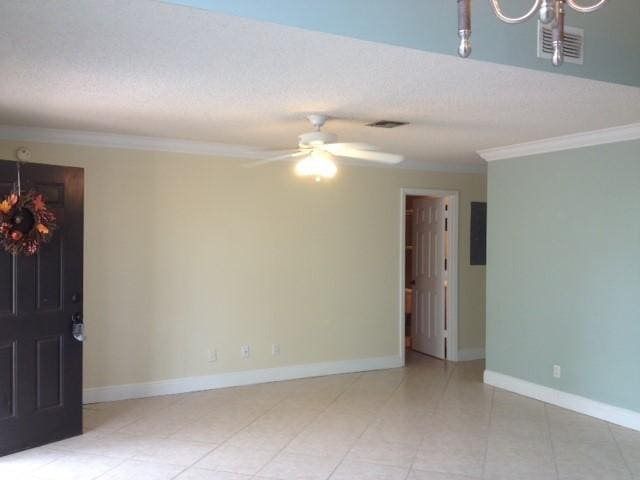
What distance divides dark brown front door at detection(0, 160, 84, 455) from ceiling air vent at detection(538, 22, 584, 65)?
3297mm

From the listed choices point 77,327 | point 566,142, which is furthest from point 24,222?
point 566,142

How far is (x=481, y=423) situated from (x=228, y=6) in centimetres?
385

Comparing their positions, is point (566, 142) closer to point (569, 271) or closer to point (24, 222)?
point (569, 271)

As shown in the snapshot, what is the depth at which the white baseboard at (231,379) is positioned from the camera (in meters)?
5.36

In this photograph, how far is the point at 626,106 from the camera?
13.0ft

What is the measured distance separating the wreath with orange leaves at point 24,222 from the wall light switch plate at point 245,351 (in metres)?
2.42

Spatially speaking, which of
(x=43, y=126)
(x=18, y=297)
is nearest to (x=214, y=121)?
(x=43, y=126)

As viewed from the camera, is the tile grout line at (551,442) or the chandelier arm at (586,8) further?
the tile grout line at (551,442)

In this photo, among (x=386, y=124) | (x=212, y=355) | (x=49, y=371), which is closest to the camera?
(x=49, y=371)

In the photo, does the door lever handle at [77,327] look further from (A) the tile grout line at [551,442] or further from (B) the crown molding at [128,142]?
(A) the tile grout line at [551,442]

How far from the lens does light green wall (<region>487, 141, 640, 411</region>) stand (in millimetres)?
4766

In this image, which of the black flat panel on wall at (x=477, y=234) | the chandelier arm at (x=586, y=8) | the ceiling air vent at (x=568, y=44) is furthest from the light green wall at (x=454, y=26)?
the black flat panel on wall at (x=477, y=234)

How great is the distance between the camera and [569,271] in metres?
5.27

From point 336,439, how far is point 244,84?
8.75 ft
